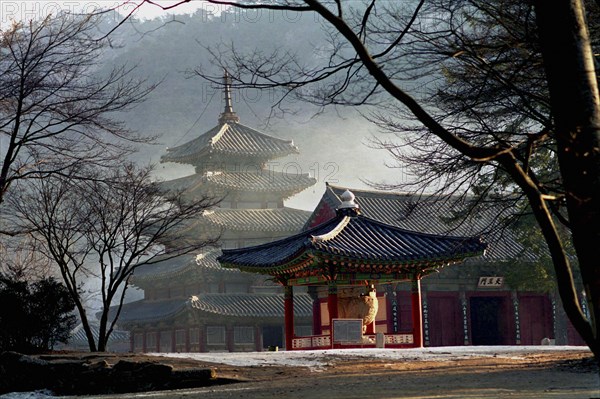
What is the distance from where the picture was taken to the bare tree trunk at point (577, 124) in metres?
6.44

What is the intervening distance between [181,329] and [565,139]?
46.1 meters

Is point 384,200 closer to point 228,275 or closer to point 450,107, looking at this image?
point 228,275

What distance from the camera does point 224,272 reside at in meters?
51.8

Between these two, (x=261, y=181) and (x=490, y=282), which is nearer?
(x=490, y=282)

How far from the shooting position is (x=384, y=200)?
4416 centimetres

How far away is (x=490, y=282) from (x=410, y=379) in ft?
86.7

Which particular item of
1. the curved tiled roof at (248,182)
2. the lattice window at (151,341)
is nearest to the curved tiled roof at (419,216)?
the curved tiled roof at (248,182)

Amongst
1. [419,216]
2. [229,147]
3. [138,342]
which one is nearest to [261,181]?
[229,147]

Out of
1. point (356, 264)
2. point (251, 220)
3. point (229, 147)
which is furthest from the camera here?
point (229, 147)

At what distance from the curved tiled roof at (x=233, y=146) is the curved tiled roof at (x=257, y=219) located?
3.58 metres

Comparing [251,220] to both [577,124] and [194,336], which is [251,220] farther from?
[577,124]

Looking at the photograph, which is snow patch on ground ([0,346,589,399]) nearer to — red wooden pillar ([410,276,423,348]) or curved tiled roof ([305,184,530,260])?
red wooden pillar ([410,276,423,348])

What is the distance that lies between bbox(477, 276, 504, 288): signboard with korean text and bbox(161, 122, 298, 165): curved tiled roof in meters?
19.7

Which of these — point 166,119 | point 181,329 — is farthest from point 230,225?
point 166,119
